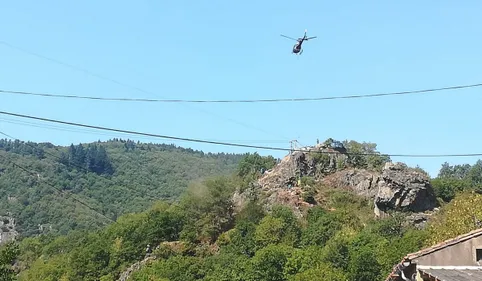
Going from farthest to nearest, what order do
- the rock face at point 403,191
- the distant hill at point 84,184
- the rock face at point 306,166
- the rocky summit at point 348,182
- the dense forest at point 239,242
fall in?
the distant hill at point 84,184
the rock face at point 306,166
the rocky summit at point 348,182
the rock face at point 403,191
the dense forest at point 239,242

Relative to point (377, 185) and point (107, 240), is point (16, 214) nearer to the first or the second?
point (107, 240)

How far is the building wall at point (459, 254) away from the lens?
1711 cm


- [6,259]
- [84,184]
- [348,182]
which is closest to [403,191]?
[348,182]

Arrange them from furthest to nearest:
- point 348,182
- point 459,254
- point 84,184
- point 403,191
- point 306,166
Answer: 1. point 84,184
2. point 306,166
3. point 348,182
4. point 403,191
5. point 459,254

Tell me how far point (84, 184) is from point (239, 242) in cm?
9062

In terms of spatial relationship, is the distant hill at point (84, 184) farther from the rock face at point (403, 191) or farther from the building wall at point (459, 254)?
the building wall at point (459, 254)

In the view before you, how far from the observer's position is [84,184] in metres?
156

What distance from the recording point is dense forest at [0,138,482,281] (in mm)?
58938

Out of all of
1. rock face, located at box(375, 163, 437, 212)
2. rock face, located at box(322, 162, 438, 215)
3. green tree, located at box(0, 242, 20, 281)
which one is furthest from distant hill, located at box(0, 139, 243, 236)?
green tree, located at box(0, 242, 20, 281)

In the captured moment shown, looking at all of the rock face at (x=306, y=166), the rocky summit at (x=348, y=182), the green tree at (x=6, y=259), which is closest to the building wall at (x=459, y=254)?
the green tree at (x=6, y=259)

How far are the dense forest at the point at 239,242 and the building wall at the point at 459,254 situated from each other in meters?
35.5

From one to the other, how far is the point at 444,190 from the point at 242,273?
128 ft

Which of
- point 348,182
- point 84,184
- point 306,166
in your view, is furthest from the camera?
point 84,184

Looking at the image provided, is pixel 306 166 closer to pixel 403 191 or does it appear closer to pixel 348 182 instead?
pixel 348 182
